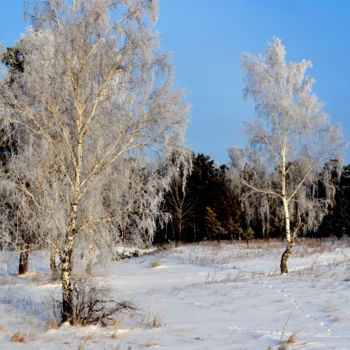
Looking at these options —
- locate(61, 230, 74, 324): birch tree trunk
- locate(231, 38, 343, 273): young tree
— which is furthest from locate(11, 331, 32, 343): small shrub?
locate(231, 38, 343, 273): young tree

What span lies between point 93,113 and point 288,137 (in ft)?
34.3

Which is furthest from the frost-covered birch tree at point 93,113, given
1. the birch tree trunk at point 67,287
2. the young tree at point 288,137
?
the young tree at point 288,137

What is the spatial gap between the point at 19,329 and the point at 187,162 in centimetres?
424

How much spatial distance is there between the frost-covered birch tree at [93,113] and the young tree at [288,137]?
864 cm

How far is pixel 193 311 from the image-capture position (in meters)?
7.75

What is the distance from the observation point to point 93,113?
23.2 ft

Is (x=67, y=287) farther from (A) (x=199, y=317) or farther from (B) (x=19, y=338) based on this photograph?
(A) (x=199, y=317)

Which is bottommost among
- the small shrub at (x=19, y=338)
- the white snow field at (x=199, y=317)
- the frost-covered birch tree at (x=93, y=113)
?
the white snow field at (x=199, y=317)

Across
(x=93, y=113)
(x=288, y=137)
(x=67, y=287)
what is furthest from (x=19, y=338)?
(x=288, y=137)

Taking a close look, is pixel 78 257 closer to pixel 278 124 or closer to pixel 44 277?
pixel 44 277

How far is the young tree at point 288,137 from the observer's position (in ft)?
50.4

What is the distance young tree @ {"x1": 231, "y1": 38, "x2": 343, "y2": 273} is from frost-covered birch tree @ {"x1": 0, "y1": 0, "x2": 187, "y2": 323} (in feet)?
28.3

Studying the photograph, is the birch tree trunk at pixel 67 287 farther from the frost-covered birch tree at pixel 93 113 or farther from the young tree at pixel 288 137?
the young tree at pixel 288 137

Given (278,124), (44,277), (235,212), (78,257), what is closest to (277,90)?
(278,124)
